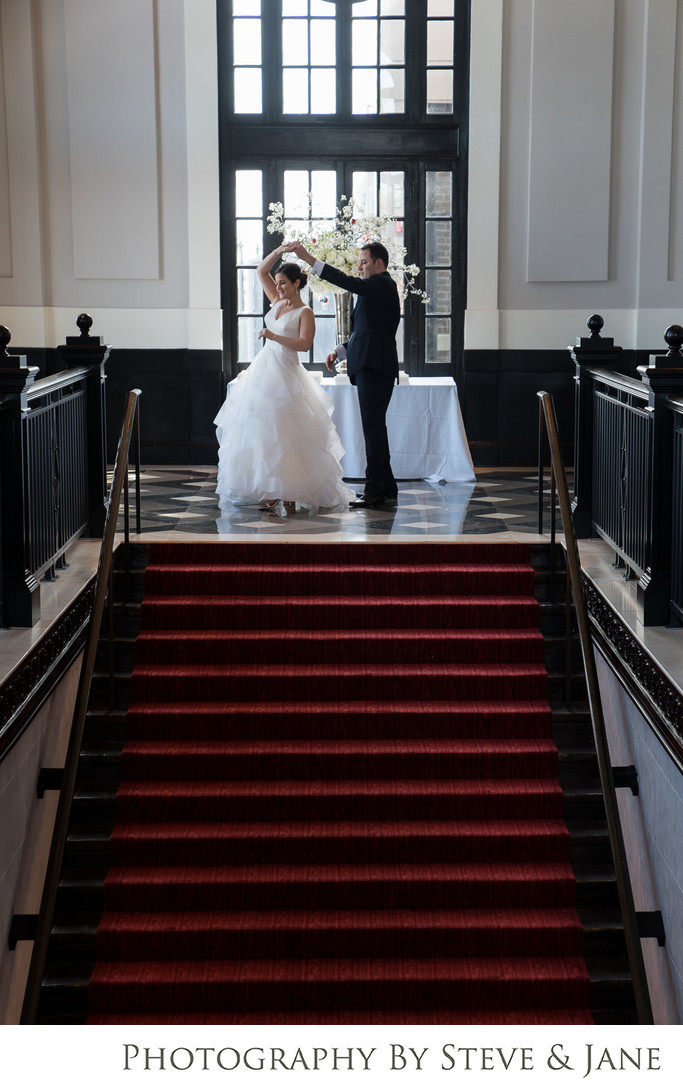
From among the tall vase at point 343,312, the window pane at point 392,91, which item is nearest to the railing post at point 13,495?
the tall vase at point 343,312

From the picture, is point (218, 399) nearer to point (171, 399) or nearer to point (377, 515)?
point (171, 399)

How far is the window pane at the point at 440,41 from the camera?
9.88 meters

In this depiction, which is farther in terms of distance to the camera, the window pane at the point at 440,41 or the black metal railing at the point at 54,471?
the window pane at the point at 440,41

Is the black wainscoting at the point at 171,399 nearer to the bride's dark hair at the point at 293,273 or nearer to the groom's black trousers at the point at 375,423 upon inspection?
the bride's dark hair at the point at 293,273

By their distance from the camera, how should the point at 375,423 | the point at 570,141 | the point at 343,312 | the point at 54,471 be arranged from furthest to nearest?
the point at 570,141 → the point at 343,312 → the point at 375,423 → the point at 54,471

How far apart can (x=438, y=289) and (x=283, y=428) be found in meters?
3.30

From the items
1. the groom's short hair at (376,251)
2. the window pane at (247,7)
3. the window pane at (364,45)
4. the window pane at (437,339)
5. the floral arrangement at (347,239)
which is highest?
the window pane at (247,7)

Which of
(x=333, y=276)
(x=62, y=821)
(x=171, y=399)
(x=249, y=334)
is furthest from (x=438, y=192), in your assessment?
(x=62, y=821)

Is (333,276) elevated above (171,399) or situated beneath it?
elevated above

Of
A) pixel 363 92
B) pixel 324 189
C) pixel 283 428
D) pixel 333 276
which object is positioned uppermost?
pixel 363 92

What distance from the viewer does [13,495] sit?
502 centimetres

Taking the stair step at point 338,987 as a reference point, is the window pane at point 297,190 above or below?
above

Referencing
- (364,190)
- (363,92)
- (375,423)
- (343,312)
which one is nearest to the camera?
(375,423)

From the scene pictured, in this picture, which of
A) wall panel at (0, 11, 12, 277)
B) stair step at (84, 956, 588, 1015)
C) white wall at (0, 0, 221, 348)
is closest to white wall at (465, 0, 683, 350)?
white wall at (0, 0, 221, 348)
